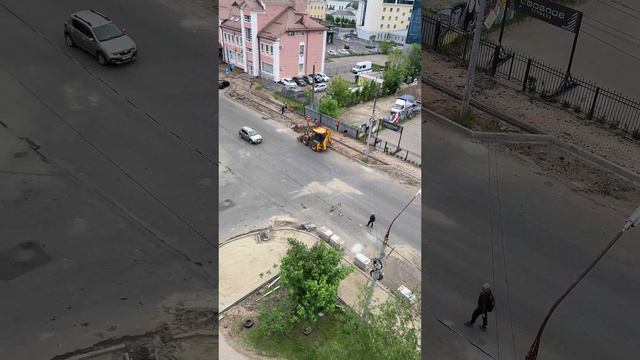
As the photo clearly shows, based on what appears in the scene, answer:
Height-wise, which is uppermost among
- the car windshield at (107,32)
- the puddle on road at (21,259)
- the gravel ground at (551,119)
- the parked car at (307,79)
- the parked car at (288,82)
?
the car windshield at (107,32)

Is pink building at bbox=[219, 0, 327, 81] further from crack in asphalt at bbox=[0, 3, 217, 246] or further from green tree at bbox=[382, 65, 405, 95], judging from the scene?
crack in asphalt at bbox=[0, 3, 217, 246]

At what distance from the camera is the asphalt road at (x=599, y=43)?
30.7 m

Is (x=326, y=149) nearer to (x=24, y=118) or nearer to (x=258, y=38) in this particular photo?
(x=24, y=118)

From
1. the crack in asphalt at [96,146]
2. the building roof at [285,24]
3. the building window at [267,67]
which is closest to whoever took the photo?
the crack in asphalt at [96,146]

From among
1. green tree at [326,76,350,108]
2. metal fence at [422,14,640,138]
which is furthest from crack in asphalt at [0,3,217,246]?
green tree at [326,76,350,108]

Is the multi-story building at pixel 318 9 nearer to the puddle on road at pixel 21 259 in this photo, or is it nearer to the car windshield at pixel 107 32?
the car windshield at pixel 107 32

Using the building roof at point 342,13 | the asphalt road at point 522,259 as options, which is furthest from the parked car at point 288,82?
the building roof at point 342,13

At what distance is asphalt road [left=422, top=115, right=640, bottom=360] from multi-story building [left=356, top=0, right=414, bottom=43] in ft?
273

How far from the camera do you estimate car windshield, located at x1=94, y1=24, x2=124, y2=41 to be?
25391mm

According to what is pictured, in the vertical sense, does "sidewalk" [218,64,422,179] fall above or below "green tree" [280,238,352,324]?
below

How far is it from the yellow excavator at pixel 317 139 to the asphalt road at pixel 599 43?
16293 millimetres

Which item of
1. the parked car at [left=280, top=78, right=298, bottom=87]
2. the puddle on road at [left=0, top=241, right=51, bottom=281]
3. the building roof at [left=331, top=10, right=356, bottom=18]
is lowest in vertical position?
the building roof at [left=331, top=10, right=356, bottom=18]

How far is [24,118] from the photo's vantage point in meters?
22.1

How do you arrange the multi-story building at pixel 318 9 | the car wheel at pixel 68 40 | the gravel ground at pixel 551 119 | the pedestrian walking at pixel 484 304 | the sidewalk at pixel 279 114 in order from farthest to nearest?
the multi-story building at pixel 318 9, the sidewalk at pixel 279 114, the car wheel at pixel 68 40, the gravel ground at pixel 551 119, the pedestrian walking at pixel 484 304
